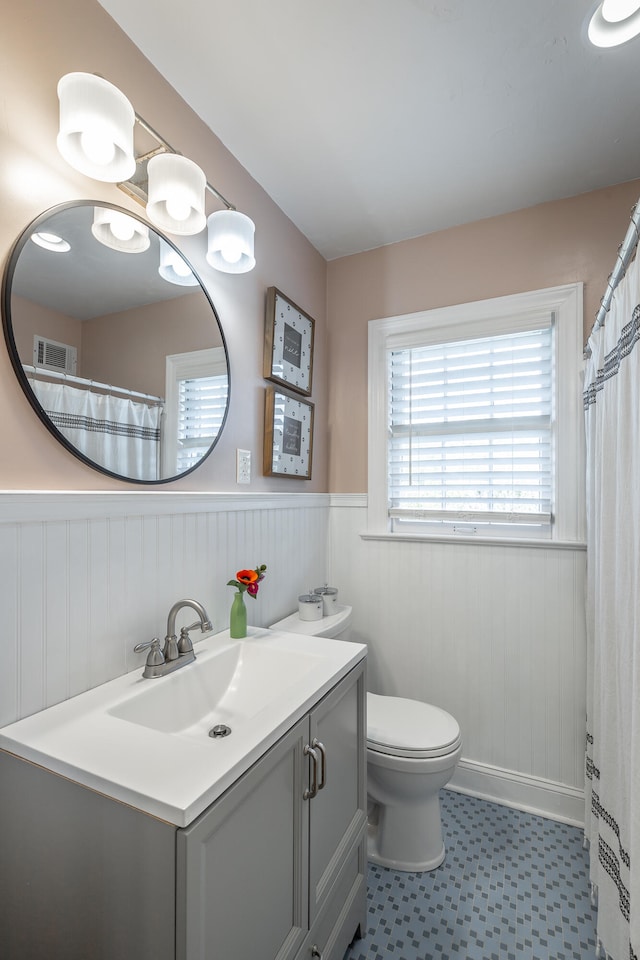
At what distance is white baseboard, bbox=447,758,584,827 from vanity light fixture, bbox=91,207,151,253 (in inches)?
92.3

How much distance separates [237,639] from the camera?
1416 mm

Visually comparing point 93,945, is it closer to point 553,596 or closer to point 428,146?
point 553,596

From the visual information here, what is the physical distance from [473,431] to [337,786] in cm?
152

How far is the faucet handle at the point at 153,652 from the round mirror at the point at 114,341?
1.44 feet

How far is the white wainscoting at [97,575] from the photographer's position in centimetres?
92

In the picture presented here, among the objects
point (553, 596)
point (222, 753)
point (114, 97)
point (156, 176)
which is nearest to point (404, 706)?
point (553, 596)

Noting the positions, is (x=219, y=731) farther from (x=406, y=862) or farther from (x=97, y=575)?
(x=406, y=862)

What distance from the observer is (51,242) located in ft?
3.36

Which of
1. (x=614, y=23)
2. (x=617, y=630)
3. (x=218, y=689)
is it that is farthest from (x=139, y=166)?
(x=617, y=630)

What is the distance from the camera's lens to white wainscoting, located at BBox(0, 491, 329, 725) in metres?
0.92

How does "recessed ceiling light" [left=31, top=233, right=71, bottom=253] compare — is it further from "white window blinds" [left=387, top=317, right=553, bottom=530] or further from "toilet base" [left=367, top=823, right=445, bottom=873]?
"toilet base" [left=367, top=823, right=445, bottom=873]

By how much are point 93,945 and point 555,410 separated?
209 centimetres

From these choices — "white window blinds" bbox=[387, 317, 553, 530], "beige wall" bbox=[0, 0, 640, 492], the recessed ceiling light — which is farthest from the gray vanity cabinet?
the recessed ceiling light

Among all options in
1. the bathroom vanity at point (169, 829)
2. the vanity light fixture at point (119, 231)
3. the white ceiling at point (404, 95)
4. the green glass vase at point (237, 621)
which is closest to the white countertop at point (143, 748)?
the bathroom vanity at point (169, 829)
